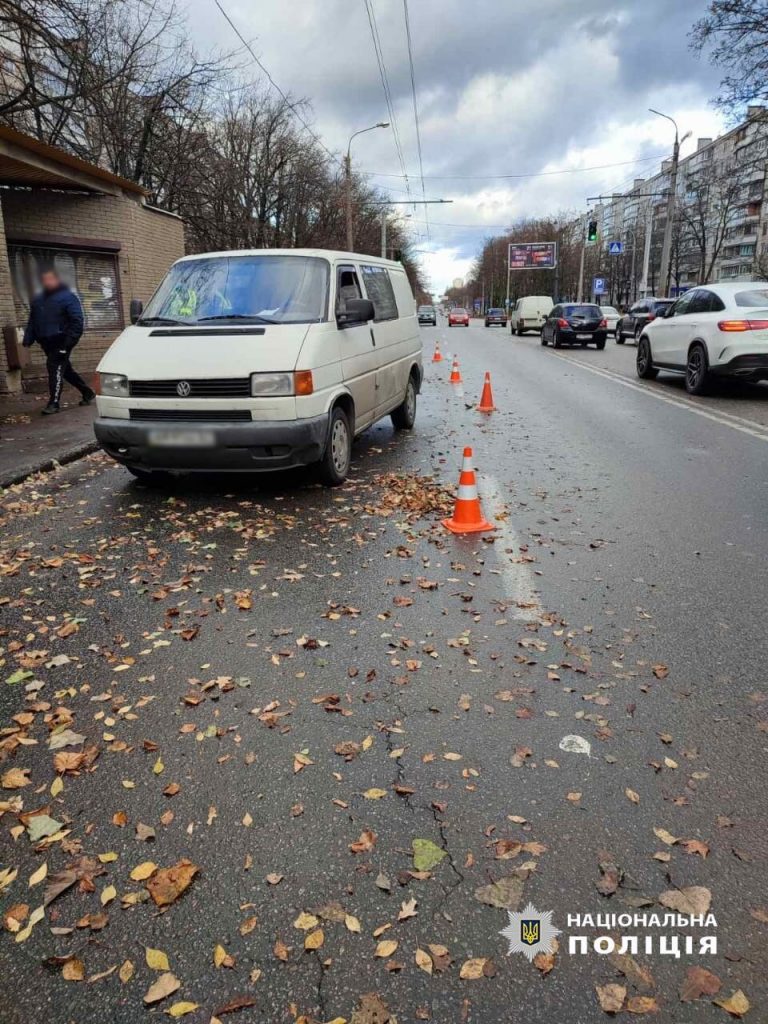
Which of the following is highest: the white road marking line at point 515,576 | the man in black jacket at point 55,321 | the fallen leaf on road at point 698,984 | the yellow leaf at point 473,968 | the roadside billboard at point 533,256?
the roadside billboard at point 533,256

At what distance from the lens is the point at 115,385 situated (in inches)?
241

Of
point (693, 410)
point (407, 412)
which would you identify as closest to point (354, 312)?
point (407, 412)

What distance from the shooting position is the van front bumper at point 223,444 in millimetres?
5785

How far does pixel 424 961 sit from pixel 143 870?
3.10 ft

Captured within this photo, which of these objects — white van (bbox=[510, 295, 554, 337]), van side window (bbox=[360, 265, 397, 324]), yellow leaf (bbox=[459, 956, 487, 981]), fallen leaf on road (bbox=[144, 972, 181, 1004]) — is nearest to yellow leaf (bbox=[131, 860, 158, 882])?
fallen leaf on road (bbox=[144, 972, 181, 1004])

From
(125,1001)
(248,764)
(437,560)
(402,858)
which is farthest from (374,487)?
(125,1001)

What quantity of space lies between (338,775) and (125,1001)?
1026 millimetres

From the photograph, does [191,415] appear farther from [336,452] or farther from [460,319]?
[460,319]

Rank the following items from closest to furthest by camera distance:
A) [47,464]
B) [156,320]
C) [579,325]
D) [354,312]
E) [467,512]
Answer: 1. [467,512]
2. [354,312]
3. [156,320]
4. [47,464]
5. [579,325]

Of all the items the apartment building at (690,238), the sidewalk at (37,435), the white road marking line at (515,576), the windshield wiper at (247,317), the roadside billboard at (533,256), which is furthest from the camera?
the apartment building at (690,238)

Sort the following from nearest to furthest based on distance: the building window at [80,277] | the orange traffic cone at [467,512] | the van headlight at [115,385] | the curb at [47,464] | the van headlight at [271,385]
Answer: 1. the orange traffic cone at [467,512]
2. the van headlight at [271,385]
3. the van headlight at [115,385]
4. the curb at [47,464]
5. the building window at [80,277]

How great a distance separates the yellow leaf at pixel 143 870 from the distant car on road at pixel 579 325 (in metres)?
25.7

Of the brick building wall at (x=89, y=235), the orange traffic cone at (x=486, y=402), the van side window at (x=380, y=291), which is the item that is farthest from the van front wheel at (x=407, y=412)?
the brick building wall at (x=89, y=235)

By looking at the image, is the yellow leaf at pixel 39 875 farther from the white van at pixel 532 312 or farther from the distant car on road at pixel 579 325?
the white van at pixel 532 312
